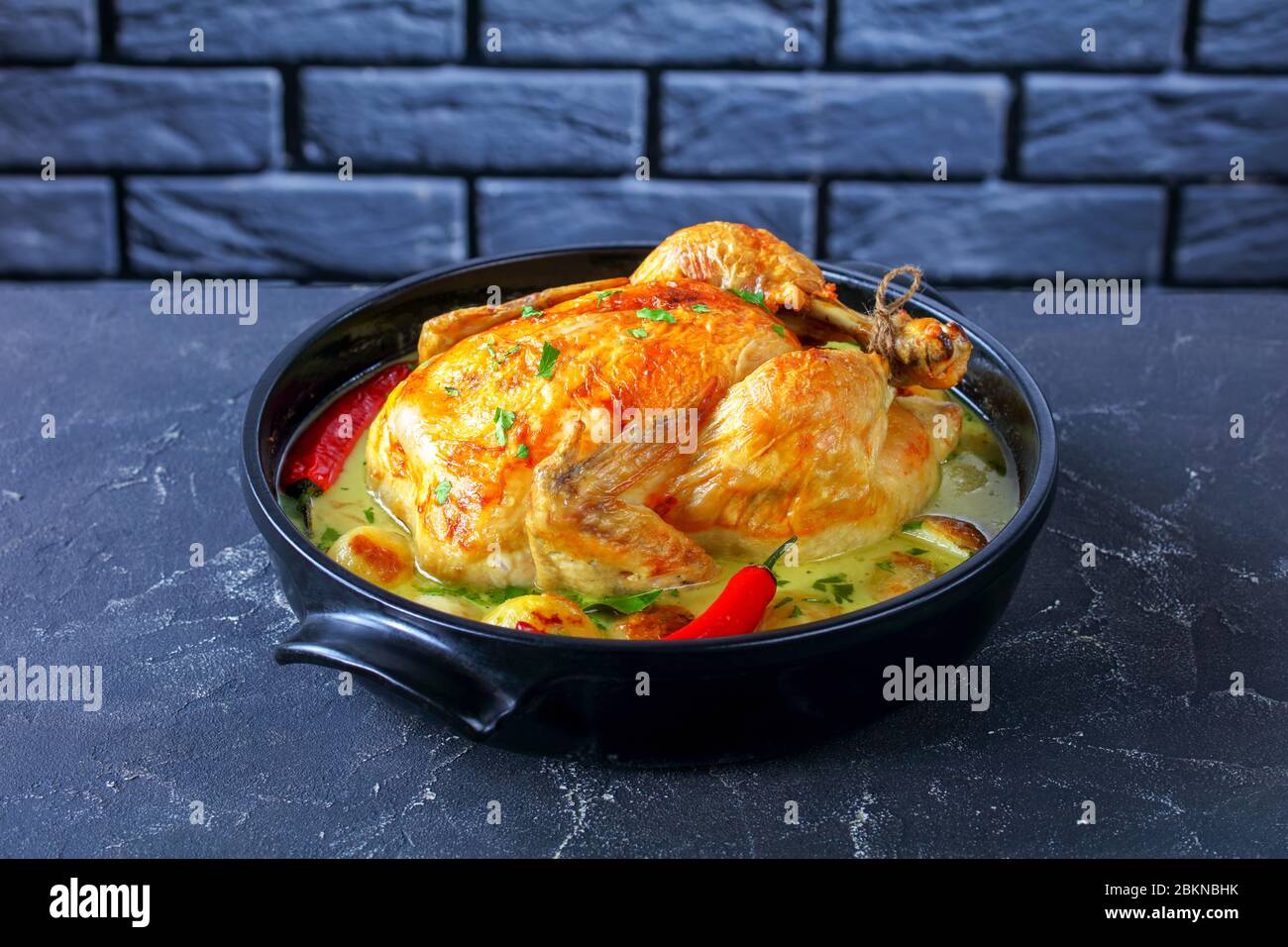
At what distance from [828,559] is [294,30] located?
2.76 meters

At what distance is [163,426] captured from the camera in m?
2.92

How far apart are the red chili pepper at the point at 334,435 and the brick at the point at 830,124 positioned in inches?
74.2

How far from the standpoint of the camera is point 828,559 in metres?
2.20

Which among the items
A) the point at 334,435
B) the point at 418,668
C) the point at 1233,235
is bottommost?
the point at 418,668

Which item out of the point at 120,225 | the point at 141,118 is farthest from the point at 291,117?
the point at 120,225

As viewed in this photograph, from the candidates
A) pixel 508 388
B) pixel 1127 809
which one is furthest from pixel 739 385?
pixel 1127 809

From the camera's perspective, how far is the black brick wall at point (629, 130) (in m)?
4.19

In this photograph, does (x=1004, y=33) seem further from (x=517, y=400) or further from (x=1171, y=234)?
(x=517, y=400)

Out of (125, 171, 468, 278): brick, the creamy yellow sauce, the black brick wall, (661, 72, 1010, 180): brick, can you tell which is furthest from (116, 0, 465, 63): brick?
the creamy yellow sauce

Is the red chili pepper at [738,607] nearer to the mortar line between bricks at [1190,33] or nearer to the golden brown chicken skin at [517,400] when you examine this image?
the golden brown chicken skin at [517,400]

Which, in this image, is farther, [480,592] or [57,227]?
[57,227]

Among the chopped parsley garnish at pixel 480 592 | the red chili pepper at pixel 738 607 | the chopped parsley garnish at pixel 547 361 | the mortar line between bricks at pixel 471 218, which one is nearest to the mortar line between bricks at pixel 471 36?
the mortar line between bricks at pixel 471 218

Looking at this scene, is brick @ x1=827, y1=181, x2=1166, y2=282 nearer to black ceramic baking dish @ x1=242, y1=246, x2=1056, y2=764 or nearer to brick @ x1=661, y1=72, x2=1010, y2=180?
brick @ x1=661, y1=72, x2=1010, y2=180

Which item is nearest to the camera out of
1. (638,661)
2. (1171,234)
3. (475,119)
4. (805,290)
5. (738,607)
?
(638,661)
